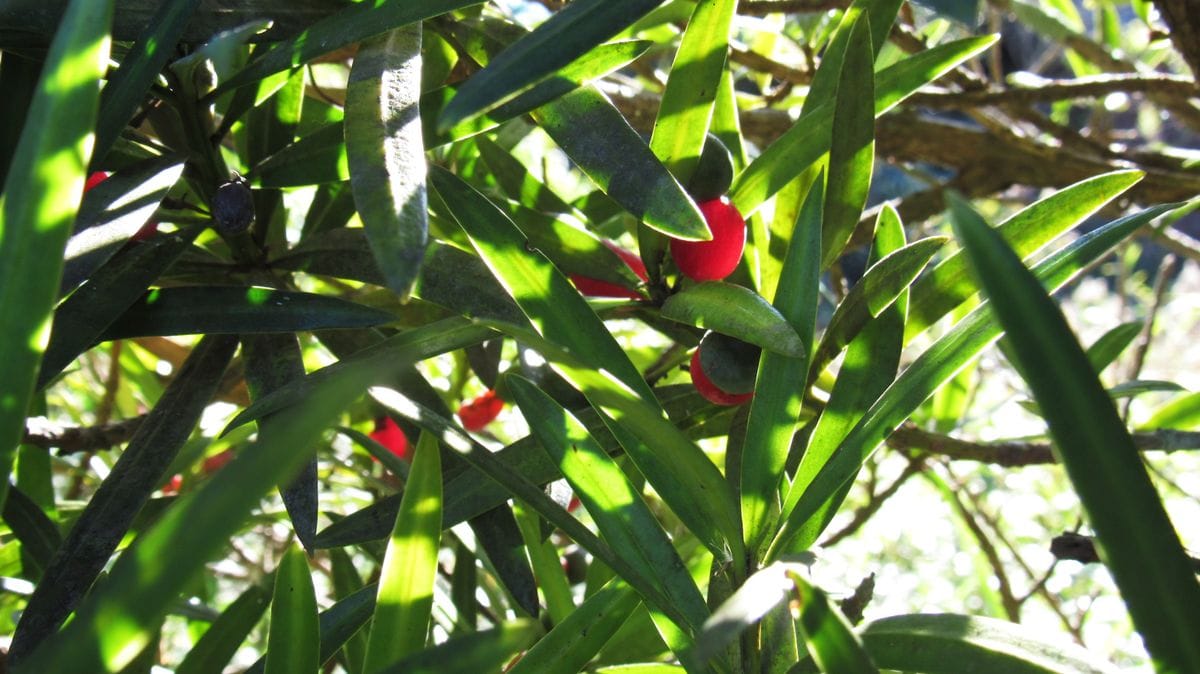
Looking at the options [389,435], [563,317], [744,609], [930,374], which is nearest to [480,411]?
[389,435]

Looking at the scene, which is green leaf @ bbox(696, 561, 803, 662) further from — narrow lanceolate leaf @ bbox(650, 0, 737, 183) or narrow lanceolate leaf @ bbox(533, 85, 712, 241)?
narrow lanceolate leaf @ bbox(650, 0, 737, 183)

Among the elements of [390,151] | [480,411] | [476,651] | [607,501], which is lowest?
[476,651]

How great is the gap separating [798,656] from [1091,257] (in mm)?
243

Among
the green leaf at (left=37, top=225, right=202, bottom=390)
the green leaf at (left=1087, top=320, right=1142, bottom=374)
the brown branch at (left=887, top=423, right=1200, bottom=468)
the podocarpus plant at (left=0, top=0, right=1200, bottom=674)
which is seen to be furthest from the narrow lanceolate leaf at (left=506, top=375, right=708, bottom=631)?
the green leaf at (left=1087, top=320, right=1142, bottom=374)

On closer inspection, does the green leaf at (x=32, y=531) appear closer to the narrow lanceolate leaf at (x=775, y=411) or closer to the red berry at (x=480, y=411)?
the red berry at (x=480, y=411)

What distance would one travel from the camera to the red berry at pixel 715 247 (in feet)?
2.02

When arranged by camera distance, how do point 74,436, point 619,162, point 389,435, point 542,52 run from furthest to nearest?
point 389,435 < point 74,436 < point 619,162 < point 542,52

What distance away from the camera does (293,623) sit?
512 mm

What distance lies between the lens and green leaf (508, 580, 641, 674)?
0.53 meters

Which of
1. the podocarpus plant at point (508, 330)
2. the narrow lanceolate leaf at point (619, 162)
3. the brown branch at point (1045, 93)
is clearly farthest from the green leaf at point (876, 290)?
the brown branch at point (1045, 93)

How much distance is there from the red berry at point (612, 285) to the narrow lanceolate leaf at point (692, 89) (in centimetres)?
10

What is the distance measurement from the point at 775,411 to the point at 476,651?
0.23m

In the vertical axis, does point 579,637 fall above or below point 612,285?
below

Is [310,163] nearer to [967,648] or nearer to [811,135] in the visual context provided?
[811,135]
